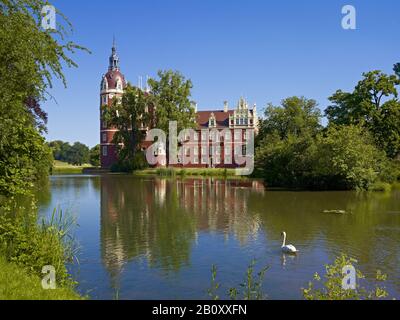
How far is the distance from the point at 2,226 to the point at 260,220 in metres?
12.7

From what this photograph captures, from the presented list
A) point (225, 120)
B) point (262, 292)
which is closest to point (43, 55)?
point (262, 292)

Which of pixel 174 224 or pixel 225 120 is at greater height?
pixel 225 120

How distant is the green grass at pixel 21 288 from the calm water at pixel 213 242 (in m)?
1.92

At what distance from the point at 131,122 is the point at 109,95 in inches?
682

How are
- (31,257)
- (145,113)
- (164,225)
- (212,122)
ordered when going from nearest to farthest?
(31,257)
(164,225)
(145,113)
(212,122)

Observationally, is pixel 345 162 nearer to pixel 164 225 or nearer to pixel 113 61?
pixel 164 225

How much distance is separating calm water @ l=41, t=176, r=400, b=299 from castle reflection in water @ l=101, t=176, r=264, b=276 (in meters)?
0.04

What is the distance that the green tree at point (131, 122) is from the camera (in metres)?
70.7

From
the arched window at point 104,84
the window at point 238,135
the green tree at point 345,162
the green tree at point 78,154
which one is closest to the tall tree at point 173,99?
the window at point 238,135

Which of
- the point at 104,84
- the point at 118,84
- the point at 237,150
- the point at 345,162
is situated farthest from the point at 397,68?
the point at 104,84

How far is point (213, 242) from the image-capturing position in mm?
15227

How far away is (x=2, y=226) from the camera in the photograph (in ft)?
31.2
